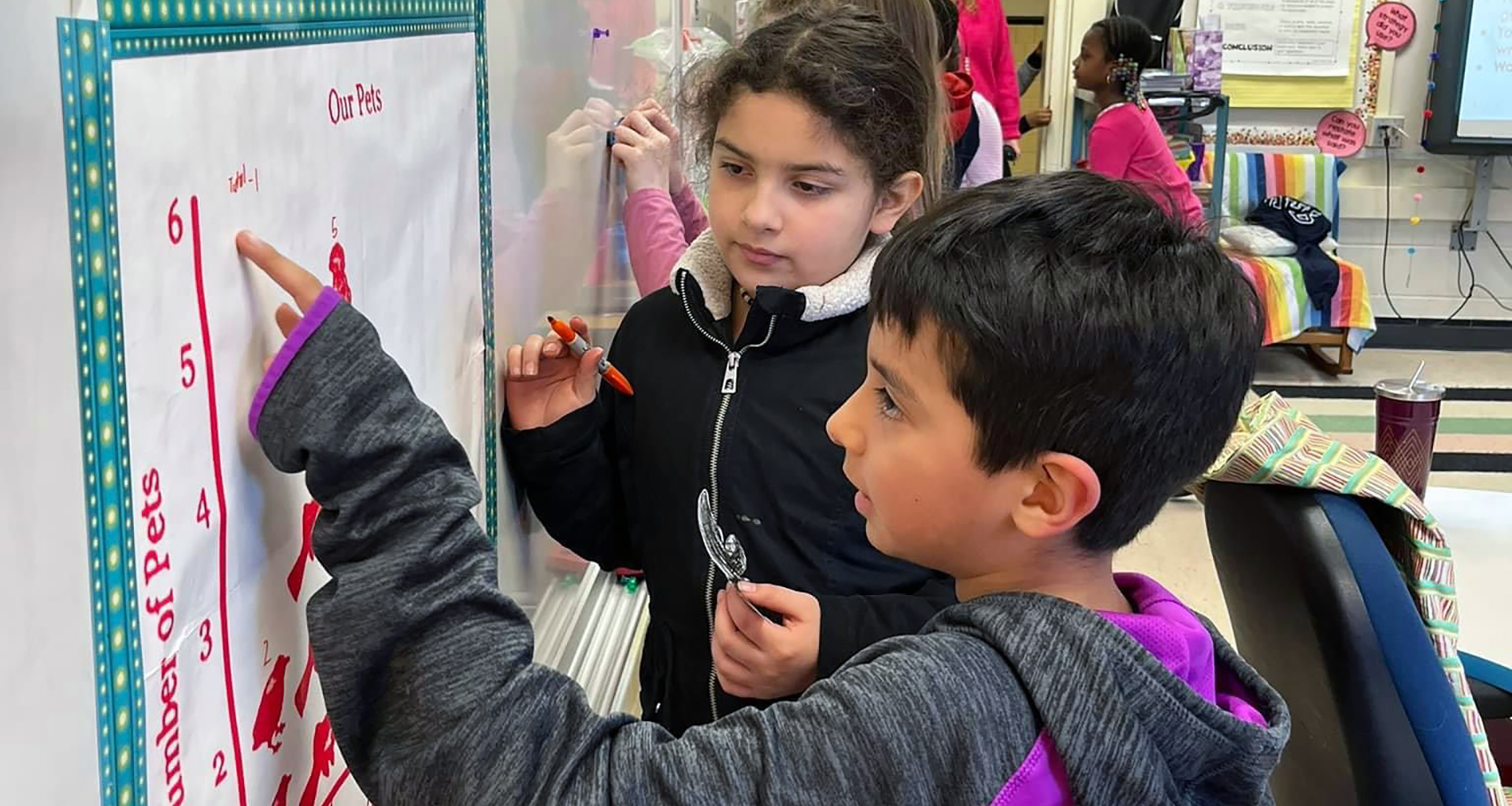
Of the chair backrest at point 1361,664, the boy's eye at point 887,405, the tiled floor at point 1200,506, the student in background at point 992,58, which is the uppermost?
the student in background at point 992,58

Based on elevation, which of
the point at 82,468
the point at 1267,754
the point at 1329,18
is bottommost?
the point at 1267,754

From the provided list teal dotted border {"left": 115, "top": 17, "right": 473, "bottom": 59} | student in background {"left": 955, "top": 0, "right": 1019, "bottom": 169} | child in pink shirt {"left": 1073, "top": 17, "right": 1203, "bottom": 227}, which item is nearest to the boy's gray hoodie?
teal dotted border {"left": 115, "top": 17, "right": 473, "bottom": 59}

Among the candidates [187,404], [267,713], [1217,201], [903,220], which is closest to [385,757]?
[267,713]

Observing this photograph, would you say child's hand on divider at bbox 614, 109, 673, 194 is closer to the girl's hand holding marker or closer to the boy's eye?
the girl's hand holding marker

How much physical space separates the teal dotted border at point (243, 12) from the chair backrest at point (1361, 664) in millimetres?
786

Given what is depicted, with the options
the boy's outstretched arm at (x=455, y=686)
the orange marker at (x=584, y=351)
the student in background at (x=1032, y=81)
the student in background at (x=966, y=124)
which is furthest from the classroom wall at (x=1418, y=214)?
the boy's outstretched arm at (x=455, y=686)

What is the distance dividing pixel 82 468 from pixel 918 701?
1.22 feet

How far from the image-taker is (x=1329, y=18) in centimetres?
489

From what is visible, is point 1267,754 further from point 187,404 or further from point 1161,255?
point 187,404

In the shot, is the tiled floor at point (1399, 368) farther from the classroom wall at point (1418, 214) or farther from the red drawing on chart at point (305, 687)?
the red drawing on chart at point (305, 687)

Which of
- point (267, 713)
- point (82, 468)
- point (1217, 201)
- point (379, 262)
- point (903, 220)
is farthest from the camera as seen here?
point (1217, 201)

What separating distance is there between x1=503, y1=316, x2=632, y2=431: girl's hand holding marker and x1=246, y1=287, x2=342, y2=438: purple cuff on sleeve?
0.45 m

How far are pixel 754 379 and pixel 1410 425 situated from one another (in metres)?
0.87

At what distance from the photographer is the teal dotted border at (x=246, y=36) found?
42 cm
